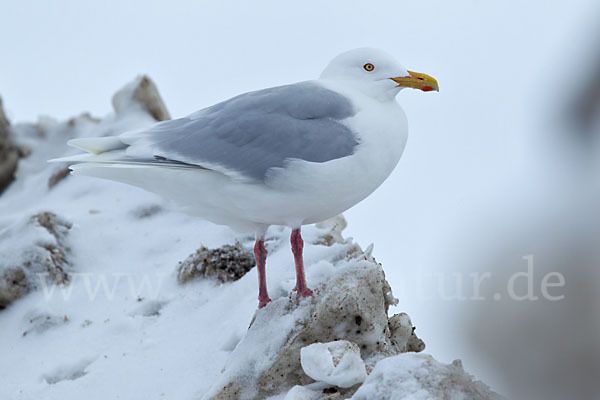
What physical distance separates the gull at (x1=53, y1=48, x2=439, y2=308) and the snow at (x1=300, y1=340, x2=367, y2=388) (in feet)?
2.78

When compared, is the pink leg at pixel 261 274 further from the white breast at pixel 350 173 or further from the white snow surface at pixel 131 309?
the white breast at pixel 350 173

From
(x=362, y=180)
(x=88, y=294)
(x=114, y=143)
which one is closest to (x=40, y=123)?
(x=88, y=294)

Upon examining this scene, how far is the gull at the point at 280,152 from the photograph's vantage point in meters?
5.02

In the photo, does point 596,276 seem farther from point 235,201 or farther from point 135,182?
point 135,182

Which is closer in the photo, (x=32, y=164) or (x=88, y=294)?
(x=88, y=294)

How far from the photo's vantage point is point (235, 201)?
512 cm

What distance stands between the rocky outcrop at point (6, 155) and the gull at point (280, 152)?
1113 cm

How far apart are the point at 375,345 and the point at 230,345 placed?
1.49m

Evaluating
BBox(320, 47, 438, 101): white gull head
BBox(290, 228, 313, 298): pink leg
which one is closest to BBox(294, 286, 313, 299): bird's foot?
BBox(290, 228, 313, 298): pink leg

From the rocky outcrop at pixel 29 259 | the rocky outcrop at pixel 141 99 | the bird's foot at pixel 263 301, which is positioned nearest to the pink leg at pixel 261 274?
the bird's foot at pixel 263 301

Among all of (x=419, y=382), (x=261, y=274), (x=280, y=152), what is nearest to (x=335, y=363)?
(x=419, y=382)

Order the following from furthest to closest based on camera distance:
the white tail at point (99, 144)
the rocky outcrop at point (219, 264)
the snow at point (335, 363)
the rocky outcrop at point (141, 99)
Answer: the rocky outcrop at point (141, 99)
the rocky outcrop at point (219, 264)
the white tail at point (99, 144)
the snow at point (335, 363)

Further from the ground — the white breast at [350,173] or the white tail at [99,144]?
the white tail at [99,144]

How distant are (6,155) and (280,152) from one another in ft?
42.2
